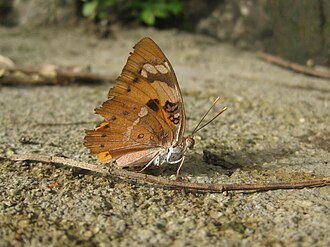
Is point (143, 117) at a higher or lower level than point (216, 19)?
lower

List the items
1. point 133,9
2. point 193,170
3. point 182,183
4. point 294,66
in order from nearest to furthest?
point 182,183, point 193,170, point 294,66, point 133,9

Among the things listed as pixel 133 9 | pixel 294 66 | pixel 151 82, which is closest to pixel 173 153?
pixel 151 82

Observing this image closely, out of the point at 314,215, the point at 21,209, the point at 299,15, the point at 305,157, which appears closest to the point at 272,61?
the point at 299,15

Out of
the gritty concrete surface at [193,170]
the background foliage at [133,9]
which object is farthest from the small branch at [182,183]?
the background foliage at [133,9]

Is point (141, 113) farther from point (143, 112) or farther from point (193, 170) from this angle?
point (193, 170)

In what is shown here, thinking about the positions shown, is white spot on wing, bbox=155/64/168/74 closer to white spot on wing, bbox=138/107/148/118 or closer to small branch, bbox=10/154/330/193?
white spot on wing, bbox=138/107/148/118

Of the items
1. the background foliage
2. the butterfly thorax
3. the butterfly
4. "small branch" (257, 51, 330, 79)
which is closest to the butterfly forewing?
the butterfly

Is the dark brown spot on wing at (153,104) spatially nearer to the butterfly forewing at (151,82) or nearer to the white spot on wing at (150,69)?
the butterfly forewing at (151,82)
